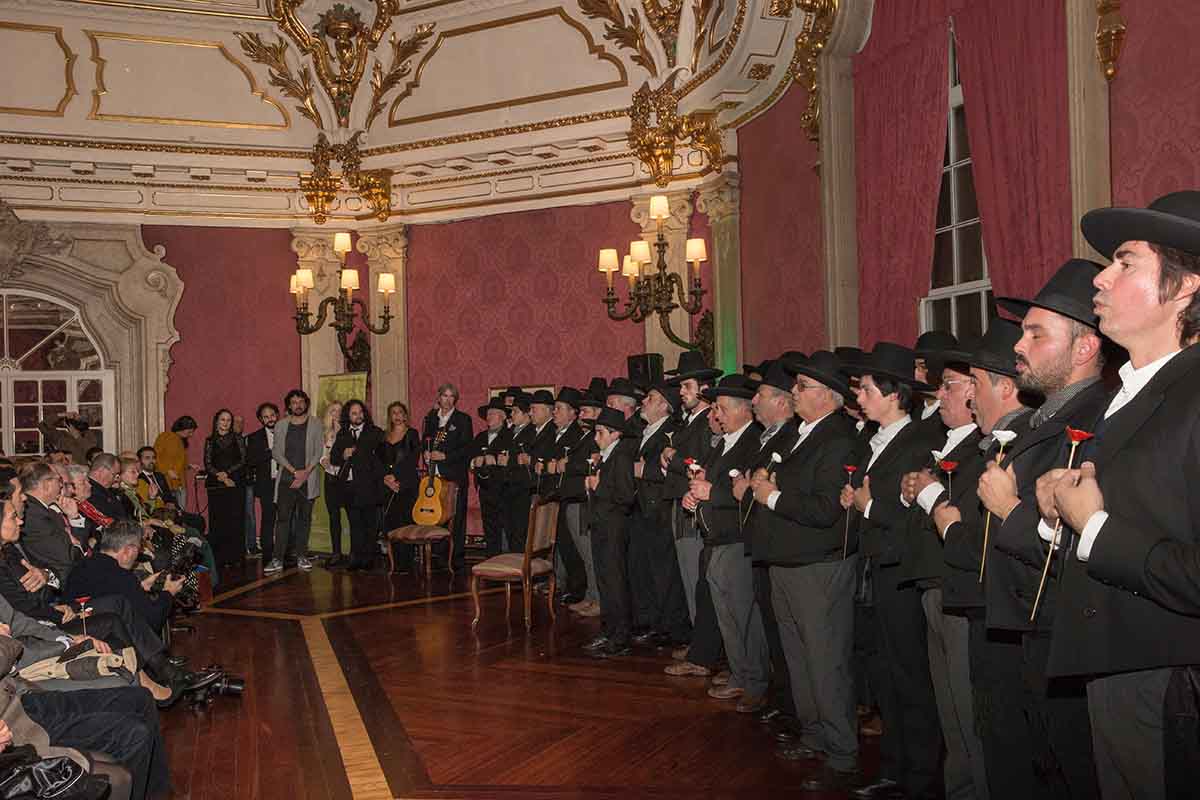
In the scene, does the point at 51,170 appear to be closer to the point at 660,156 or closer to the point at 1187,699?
the point at 660,156

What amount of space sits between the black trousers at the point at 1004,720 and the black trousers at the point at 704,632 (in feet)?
8.93

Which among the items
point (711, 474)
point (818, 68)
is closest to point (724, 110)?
point (818, 68)

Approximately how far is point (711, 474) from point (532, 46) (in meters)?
7.27

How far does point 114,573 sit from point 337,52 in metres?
8.42

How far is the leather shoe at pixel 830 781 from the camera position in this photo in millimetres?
4371

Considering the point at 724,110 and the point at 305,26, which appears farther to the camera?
the point at 305,26

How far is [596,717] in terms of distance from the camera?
5504 mm

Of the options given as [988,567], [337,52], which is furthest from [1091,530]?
[337,52]

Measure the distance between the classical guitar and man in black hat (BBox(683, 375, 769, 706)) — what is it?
472 centimetres

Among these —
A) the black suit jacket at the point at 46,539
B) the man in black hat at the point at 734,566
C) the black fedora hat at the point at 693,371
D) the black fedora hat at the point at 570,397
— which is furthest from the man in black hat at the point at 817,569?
the black fedora hat at the point at 570,397

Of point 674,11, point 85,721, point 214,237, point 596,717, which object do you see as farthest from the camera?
point 214,237

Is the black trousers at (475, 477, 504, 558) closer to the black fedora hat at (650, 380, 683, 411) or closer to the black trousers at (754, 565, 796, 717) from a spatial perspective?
the black fedora hat at (650, 380, 683, 411)

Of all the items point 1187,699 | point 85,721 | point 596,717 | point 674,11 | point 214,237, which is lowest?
point 596,717

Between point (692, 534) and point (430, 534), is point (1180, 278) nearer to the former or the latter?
point (692, 534)
